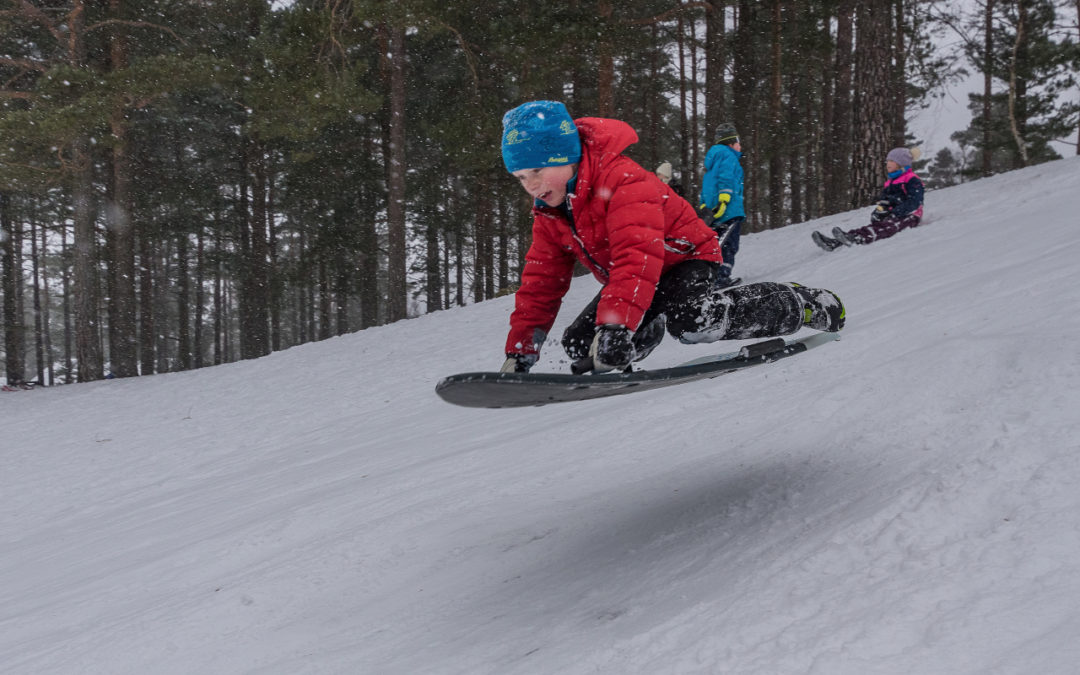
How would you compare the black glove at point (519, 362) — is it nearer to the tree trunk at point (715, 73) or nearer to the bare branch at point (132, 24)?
the tree trunk at point (715, 73)

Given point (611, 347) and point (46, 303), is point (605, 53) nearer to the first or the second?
point (611, 347)

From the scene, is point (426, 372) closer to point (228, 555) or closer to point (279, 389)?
point (279, 389)

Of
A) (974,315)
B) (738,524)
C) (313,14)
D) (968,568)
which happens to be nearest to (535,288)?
(738,524)

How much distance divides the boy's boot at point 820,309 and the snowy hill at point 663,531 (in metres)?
0.31

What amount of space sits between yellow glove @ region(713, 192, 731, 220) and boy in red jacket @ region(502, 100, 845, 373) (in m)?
3.66

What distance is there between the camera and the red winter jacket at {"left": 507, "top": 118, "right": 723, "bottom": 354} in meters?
2.68

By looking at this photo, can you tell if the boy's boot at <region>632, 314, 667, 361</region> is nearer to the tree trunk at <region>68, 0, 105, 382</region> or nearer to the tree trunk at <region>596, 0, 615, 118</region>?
the tree trunk at <region>596, 0, 615, 118</region>

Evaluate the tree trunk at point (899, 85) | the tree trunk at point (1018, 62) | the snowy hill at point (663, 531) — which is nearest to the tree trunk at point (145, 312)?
the snowy hill at point (663, 531)

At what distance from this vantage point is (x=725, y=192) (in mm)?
7102

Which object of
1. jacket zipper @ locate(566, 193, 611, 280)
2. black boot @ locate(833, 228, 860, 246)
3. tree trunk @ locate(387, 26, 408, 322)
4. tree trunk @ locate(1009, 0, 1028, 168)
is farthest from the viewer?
tree trunk @ locate(1009, 0, 1028, 168)

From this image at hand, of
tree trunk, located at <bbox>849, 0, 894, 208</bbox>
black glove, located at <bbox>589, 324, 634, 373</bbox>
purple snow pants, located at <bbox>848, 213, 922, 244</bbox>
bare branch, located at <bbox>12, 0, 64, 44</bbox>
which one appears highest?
bare branch, located at <bbox>12, 0, 64, 44</bbox>

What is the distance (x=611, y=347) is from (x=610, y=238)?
445 millimetres

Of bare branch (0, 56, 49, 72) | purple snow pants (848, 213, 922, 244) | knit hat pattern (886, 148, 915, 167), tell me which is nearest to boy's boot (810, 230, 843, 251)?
purple snow pants (848, 213, 922, 244)

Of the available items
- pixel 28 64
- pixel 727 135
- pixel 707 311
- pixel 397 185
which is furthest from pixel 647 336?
pixel 28 64
